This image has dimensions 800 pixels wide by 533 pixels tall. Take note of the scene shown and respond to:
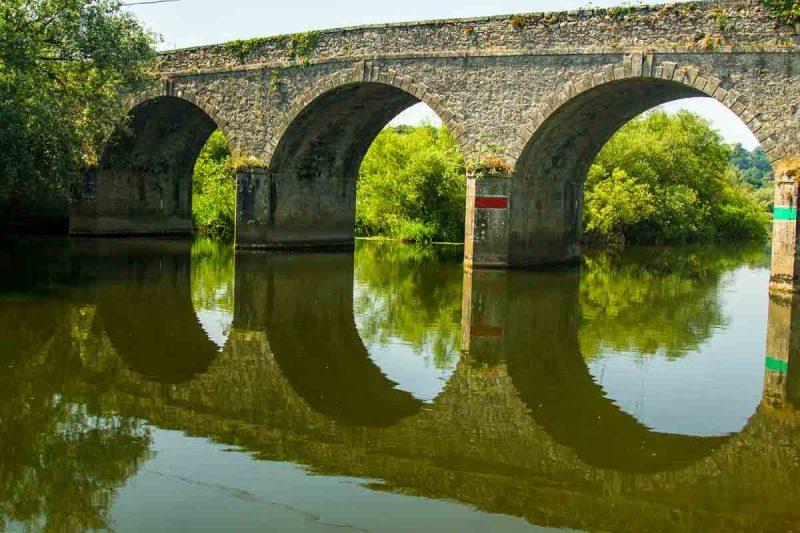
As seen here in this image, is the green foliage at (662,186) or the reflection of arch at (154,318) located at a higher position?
the green foliage at (662,186)

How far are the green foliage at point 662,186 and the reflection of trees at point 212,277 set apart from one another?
14.0 metres

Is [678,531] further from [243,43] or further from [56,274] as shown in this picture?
[243,43]

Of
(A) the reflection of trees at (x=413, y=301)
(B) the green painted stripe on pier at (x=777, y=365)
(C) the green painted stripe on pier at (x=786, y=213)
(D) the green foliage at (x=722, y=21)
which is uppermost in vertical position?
(D) the green foliage at (x=722, y=21)

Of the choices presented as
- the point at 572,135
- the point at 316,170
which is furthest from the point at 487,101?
the point at 316,170

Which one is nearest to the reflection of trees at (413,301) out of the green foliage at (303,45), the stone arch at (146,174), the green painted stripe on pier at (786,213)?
the green foliage at (303,45)

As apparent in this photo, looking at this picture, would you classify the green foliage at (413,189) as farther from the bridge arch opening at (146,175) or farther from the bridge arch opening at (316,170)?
the bridge arch opening at (146,175)

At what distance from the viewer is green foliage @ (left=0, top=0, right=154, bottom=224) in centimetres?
1841

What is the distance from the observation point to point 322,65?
2472 centimetres

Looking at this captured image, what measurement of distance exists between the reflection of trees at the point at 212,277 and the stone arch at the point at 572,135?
22.6 feet

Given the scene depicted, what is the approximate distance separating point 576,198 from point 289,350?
1599 centimetres

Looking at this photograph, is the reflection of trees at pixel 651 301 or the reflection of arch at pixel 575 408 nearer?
the reflection of arch at pixel 575 408

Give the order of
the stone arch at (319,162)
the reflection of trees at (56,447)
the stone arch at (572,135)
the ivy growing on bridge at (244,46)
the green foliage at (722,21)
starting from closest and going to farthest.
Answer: the reflection of trees at (56,447) < the green foliage at (722,21) < the stone arch at (572,135) < the stone arch at (319,162) < the ivy growing on bridge at (244,46)

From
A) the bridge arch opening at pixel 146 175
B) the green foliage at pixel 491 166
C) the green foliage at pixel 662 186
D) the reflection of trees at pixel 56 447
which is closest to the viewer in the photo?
the reflection of trees at pixel 56 447

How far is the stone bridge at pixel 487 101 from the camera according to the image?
1888 cm
